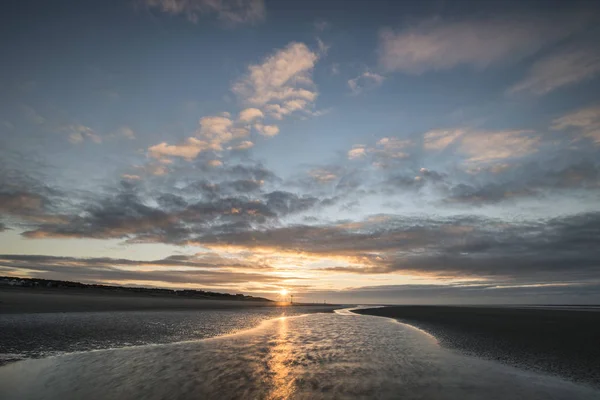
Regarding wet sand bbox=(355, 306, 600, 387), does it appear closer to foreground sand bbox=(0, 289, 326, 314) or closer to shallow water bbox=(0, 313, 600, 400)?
shallow water bbox=(0, 313, 600, 400)

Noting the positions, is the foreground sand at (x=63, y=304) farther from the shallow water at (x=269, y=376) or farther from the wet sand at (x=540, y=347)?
the wet sand at (x=540, y=347)

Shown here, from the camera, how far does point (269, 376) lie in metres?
11.1

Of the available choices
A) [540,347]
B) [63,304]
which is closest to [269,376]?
[540,347]

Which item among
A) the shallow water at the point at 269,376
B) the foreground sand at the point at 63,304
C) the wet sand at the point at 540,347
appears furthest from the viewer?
the foreground sand at the point at 63,304

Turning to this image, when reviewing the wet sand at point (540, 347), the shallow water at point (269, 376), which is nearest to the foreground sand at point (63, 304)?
the shallow water at point (269, 376)

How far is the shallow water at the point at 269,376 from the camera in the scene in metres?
9.22

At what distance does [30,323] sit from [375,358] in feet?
73.3

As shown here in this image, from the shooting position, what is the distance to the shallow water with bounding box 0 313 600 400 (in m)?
9.22

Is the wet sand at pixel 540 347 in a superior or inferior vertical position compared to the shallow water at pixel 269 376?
superior

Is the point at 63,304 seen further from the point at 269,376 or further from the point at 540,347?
the point at 540,347

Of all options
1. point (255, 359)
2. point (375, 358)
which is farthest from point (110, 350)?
point (375, 358)

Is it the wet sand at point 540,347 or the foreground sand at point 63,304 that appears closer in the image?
the wet sand at point 540,347

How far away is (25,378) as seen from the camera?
33.6ft

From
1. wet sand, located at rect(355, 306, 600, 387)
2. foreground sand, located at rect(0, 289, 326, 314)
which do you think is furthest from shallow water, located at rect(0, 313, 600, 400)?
foreground sand, located at rect(0, 289, 326, 314)
